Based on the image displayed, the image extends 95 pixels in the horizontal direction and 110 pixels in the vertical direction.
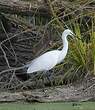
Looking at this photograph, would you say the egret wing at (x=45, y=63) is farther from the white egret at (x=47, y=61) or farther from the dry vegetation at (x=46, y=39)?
the dry vegetation at (x=46, y=39)

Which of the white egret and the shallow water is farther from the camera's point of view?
the white egret

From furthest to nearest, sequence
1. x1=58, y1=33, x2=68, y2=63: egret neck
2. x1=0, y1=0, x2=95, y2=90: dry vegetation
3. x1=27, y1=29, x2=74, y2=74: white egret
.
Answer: x1=0, y1=0, x2=95, y2=90: dry vegetation → x1=58, y1=33, x2=68, y2=63: egret neck → x1=27, y1=29, x2=74, y2=74: white egret

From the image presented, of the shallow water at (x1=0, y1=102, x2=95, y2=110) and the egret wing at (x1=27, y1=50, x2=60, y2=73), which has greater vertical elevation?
the egret wing at (x1=27, y1=50, x2=60, y2=73)

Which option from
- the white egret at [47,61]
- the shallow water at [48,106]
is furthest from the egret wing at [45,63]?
the shallow water at [48,106]

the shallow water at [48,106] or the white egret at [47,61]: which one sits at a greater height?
the white egret at [47,61]

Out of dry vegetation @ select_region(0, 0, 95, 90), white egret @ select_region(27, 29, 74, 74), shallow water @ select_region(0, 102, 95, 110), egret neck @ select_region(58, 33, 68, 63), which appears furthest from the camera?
dry vegetation @ select_region(0, 0, 95, 90)

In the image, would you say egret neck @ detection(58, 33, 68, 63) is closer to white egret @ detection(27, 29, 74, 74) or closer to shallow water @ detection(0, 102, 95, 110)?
white egret @ detection(27, 29, 74, 74)

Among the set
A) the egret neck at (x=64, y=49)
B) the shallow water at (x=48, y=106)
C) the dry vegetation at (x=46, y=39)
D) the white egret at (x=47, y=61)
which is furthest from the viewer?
the dry vegetation at (x=46, y=39)

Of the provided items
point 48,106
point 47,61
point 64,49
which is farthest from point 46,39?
point 48,106

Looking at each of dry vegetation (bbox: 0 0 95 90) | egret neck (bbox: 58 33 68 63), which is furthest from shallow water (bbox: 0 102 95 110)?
egret neck (bbox: 58 33 68 63)

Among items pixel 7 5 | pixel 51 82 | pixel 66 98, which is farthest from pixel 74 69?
pixel 7 5

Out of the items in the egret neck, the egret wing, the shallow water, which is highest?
the egret neck

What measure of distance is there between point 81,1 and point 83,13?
24 cm

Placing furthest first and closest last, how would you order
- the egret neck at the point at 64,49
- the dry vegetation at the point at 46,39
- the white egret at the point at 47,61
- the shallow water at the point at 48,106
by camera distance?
the dry vegetation at the point at 46,39 → the egret neck at the point at 64,49 → the white egret at the point at 47,61 → the shallow water at the point at 48,106
